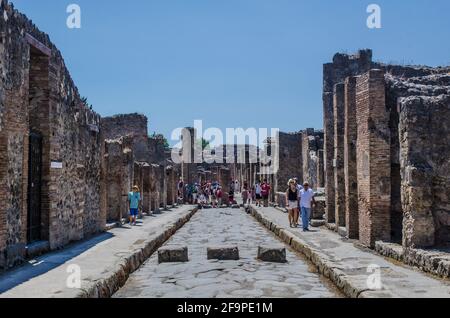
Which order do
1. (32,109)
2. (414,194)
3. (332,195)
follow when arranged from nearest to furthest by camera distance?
1. (414,194)
2. (32,109)
3. (332,195)

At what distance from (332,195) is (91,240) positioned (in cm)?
635

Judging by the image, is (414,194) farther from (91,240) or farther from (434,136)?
(91,240)

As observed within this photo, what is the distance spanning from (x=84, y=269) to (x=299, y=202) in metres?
8.90

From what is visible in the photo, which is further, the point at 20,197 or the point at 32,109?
the point at 32,109

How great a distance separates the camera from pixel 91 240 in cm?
1162

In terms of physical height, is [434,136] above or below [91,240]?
above

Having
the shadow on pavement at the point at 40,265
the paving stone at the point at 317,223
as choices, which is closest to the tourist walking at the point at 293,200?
the paving stone at the point at 317,223

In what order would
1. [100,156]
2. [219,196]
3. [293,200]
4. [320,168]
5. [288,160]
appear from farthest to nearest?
1. [219,196]
2. [288,160]
3. [320,168]
4. [293,200]
5. [100,156]

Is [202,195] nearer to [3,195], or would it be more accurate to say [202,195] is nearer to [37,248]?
[37,248]

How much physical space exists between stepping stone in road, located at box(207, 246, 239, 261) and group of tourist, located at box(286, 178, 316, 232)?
4411 mm

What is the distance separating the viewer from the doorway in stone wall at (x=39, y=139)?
9.78 m

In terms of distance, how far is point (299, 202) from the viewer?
15266 mm

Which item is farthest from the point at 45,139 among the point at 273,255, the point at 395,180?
the point at 395,180
